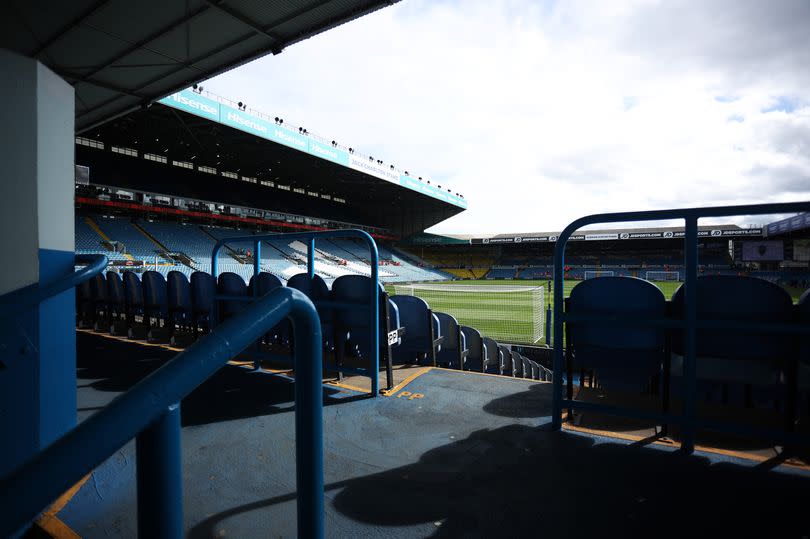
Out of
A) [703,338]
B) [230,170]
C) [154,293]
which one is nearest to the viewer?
[703,338]

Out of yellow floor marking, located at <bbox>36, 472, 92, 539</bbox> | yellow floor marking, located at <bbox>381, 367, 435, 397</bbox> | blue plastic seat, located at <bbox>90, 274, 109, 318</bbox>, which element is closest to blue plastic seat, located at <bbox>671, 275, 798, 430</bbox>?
yellow floor marking, located at <bbox>381, 367, 435, 397</bbox>

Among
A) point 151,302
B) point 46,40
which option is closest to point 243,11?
point 46,40

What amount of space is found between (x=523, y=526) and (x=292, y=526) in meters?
1.15

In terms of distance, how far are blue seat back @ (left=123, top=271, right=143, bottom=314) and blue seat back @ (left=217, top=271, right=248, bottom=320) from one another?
2687mm

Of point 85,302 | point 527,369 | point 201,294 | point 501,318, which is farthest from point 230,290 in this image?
point 501,318

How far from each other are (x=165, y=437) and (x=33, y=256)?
2.27 m

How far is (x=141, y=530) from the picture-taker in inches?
33.9

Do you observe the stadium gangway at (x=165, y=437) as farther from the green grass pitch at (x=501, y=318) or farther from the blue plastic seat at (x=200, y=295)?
the green grass pitch at (x=501, y=318)

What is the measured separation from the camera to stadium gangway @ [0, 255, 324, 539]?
0.67m

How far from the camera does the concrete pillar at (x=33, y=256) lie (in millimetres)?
2209

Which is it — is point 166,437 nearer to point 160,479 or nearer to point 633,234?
point 160,479

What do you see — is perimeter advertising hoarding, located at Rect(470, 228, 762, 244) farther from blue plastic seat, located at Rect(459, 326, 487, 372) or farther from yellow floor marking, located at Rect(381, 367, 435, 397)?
yellow floor marking, located at Rect(381, 367, 435, 397)

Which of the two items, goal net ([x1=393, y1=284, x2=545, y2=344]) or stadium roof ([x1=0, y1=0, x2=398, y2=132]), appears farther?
goal net ([x1=393, y1=284, x2=545, y2=344])

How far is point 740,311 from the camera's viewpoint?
2.66m
